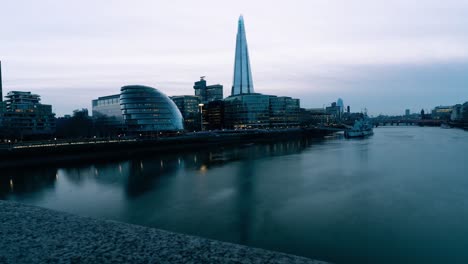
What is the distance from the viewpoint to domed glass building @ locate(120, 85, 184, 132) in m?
62.9

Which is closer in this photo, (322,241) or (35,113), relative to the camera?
(322,241)

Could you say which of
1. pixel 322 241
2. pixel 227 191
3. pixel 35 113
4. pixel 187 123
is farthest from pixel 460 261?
pixel 187 123

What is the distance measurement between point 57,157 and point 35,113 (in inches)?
1823

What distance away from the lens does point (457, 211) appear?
13586mm

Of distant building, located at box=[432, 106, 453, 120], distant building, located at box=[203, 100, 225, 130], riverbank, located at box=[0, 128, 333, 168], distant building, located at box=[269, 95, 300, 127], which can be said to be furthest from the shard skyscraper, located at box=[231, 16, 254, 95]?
distant building, located at box=[432, 106, 453, 120]

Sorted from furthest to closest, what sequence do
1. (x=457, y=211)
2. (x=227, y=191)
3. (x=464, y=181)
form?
(x=464, y=181)
(x=227, y=191)
(x=457, y=211)

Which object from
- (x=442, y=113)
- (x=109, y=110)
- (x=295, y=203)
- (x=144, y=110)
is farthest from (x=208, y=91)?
(x=295, y=203)

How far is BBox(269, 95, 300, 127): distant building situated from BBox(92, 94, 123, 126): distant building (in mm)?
49971

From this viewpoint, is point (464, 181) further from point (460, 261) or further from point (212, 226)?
point (212, 226)

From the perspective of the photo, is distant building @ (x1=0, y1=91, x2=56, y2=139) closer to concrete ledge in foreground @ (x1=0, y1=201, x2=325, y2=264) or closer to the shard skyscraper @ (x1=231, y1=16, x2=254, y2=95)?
the shard skyscraper @ (x1=231, y1=16, x2=254, y2=95)

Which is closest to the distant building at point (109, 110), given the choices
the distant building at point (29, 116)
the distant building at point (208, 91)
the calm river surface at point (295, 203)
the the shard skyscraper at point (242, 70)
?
the distant building at point (29, 116)

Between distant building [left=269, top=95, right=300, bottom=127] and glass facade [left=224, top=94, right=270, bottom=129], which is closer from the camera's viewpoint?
glass facade [left=224, top=94, right=270, bottom=129]

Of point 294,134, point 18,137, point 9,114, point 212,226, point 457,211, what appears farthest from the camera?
point 294,134

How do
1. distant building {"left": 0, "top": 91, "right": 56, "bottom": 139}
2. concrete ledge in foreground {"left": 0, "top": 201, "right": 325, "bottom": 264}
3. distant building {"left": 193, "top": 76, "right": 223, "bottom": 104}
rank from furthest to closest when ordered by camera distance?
distant building {"left": 193, "top": 76, "right": 223, "bottom": 104}
distant building {"left": 0, "top": 91, "right": 56, "bottom": 139}
concrete ledge in foreground {"left": 0, "top": 201, "right": 325, "bottom": 264}
